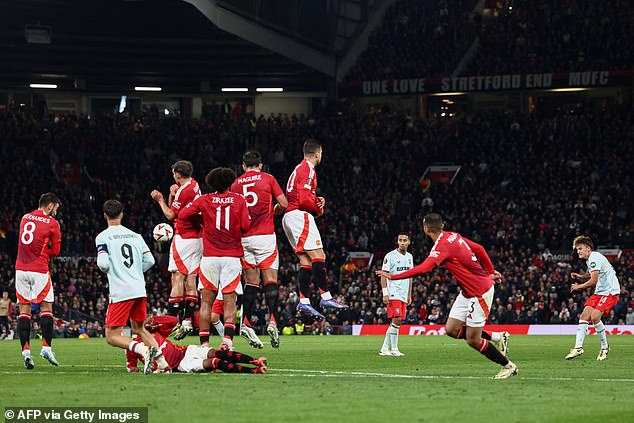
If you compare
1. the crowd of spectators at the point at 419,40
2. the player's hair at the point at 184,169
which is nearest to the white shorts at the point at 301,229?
the player's hair at the point at 184,169

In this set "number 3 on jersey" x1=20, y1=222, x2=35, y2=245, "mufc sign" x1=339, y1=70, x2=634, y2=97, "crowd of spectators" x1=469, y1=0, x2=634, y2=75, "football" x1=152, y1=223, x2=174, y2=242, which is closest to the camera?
"number 3 on jersey" x1=20, y1=222, x2=35, y2=245

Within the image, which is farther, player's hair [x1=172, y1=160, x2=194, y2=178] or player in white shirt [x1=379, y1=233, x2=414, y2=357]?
player in white shirt [x1=379, y1=233, x2=414, y2=357]

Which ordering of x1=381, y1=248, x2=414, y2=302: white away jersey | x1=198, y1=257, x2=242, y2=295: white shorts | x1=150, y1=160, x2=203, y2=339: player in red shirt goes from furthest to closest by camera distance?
x1=381, y1=248, x2=414, y2=302: white away jersey, x1=150, y1=160, x2=203, y2=339: player in red shirt, x1=198, y1=257, x2=242, y2=295: white shorts

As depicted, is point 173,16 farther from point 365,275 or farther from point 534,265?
point 534,265

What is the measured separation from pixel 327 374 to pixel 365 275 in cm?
2929

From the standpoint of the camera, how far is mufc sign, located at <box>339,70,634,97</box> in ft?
176

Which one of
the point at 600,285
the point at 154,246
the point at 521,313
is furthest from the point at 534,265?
the point at 600,285

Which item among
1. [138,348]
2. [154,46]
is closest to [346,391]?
[138,348]

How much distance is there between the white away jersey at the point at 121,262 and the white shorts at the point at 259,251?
11.4ft

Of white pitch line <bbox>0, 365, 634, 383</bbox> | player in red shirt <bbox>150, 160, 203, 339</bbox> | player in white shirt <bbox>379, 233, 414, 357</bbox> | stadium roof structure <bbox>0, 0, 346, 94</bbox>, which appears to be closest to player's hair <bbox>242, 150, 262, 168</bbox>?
player in red shirt <bbox>150, 160, 203, 339</bbox>

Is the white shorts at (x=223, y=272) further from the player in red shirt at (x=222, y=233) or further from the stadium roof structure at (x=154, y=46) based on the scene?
the stadium roof structure at (x=154, y=46)

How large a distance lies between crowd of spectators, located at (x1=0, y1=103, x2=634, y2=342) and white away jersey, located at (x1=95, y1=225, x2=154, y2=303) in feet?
85.3

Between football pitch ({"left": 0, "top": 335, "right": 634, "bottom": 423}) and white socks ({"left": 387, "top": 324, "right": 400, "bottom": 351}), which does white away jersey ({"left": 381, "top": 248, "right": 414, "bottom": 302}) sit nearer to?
white socks ({"left": 387, "top": 324, "right": 400, "bottom": 351})

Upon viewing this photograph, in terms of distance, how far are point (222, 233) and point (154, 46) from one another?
35.4 metres
